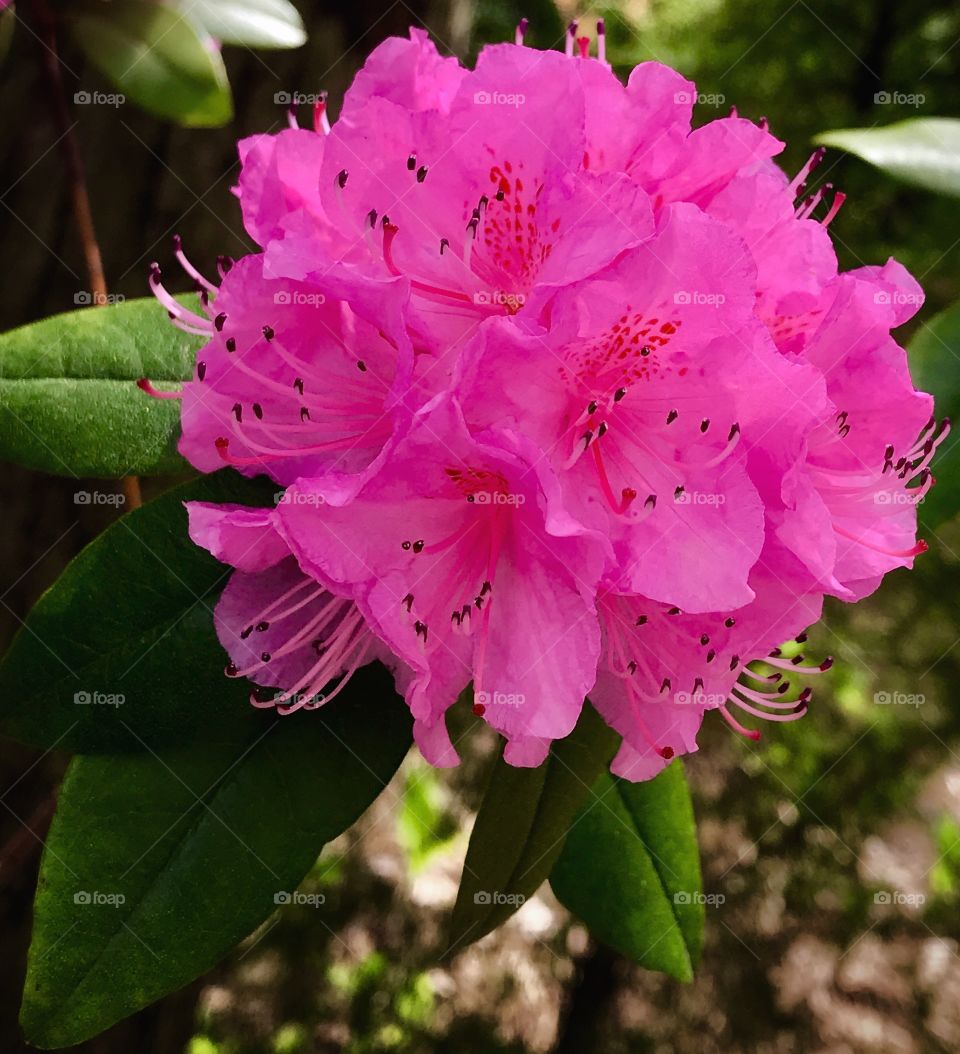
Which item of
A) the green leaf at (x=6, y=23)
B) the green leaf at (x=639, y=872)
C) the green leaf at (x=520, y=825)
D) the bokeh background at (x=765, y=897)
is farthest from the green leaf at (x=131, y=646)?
the bokeh background at (x=765, y=897)

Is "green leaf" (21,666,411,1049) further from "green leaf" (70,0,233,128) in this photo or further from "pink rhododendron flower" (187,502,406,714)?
"green leaf" (70,0,233,128)

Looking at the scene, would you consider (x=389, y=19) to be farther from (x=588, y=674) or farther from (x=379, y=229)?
(x=588, y=674)

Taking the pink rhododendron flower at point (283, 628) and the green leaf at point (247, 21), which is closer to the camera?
the pink rhododendron flower at point (283, 628)

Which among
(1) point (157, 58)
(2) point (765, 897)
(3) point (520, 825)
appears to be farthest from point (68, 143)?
(2) point (765, 897)

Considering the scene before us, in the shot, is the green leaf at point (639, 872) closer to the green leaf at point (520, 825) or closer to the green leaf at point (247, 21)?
the green leaf at point (520, 825)

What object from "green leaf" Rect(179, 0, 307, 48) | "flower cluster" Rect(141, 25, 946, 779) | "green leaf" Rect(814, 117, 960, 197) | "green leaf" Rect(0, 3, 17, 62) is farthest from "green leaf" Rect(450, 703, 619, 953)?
"green leaf" Rect(0, 3, 17, 62)

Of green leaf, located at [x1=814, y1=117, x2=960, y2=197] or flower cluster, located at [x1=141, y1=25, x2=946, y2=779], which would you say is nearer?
flower cluster, located at [x1=141, y1=25, x2=946, y2=779]
